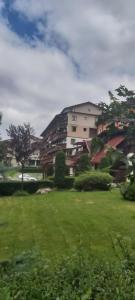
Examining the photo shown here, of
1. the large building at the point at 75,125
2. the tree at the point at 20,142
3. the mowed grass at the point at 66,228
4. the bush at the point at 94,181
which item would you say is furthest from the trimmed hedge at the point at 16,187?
the large building at the point at 75,125

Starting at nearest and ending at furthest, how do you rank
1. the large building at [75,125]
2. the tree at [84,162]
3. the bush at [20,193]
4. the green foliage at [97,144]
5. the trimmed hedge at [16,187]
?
the green foliage at [97,144], the bush at [20,193], the trimmed hedge at [16,187], the tree at [84,162], the large building at [75,125]

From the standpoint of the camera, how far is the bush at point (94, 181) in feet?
88.5

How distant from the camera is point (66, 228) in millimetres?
11992

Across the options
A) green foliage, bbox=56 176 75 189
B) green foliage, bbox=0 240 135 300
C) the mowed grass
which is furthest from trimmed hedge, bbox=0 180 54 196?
green foliage, bbox=0 240 135 300

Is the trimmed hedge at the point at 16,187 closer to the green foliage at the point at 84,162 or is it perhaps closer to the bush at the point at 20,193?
the bush at the point at 20,193

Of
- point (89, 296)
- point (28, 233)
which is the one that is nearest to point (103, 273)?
point (89, 296)

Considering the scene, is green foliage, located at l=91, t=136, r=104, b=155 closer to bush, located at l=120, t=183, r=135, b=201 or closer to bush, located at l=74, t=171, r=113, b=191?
bush, located at l=120, t=183, r=135, b=201

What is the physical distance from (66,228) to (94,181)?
15.2 meters

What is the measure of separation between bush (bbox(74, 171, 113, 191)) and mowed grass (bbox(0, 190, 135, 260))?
8278 mm

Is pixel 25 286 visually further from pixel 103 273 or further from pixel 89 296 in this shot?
pixel 103 273

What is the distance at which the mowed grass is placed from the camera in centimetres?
901

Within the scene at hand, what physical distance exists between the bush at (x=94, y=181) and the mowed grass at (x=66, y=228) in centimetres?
828

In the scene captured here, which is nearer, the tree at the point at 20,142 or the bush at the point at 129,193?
the bush at the point at 129,193

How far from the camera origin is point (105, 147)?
548cm
